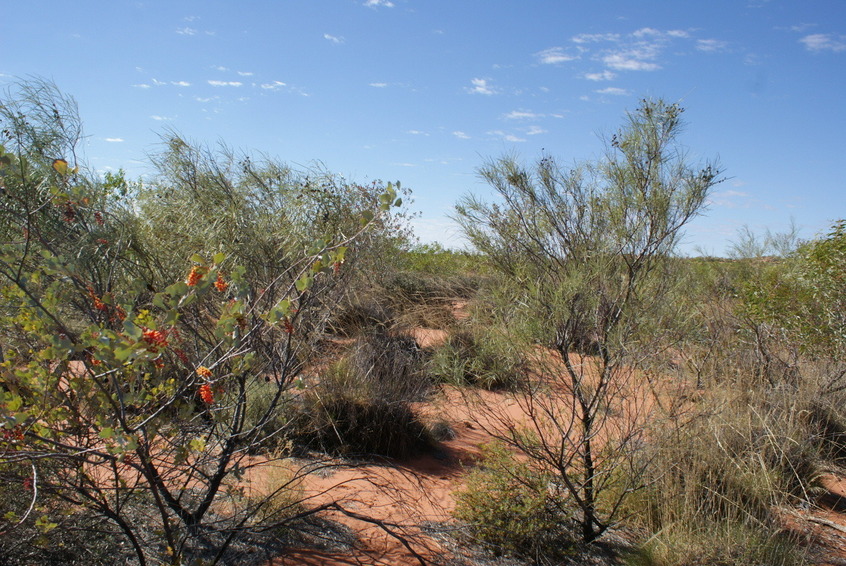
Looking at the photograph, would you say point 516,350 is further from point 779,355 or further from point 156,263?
point 779,355

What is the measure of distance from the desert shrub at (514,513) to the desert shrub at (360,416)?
1.65 m

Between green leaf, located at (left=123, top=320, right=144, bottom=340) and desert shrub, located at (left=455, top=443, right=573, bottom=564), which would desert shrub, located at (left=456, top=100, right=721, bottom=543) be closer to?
desert shrub, located at (left=455, top=443, right=573, bottom=564)

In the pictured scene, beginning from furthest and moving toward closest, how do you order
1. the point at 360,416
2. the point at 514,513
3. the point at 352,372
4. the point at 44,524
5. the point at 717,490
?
1. the point at 352,372
2. the point at 360,416
3. the point at 717,490
4. the point at 514,513
5. the point at 44,524

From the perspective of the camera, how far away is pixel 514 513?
3.72 m

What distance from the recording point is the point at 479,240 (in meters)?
9.28

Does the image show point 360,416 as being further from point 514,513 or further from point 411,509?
point 514,513

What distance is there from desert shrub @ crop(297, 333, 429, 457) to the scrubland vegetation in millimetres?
30

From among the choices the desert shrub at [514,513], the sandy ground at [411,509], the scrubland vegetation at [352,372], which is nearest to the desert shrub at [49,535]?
the scrubland vegetation at [352,372]

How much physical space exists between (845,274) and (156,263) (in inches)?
286

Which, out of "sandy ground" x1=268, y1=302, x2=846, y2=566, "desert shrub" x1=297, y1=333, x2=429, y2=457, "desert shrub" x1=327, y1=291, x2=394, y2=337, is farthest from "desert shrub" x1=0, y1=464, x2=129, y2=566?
"desert shrub" x1=327, y1=291, x2=394, y2=337

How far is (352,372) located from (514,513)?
291 centimetres

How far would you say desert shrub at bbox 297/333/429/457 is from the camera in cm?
548

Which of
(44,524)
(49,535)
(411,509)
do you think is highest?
(44,524)

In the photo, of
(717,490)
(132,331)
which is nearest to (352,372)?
(717,490)
